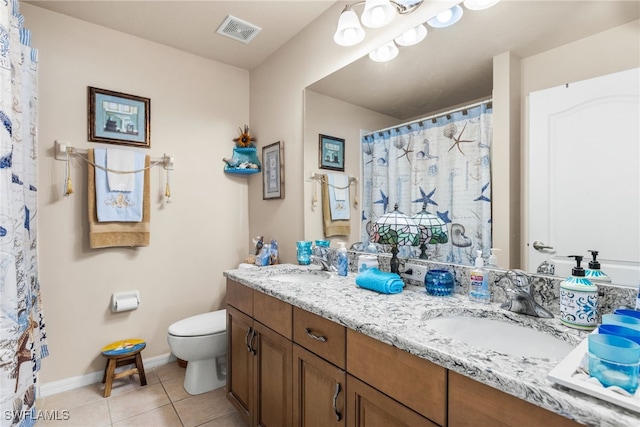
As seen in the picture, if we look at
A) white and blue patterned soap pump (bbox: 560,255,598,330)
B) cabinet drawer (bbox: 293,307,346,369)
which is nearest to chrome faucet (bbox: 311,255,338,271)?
cabinet drawer (bbox: 293,307,346,369)

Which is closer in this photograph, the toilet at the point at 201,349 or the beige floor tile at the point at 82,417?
the beige floor tile at the point at 82,417

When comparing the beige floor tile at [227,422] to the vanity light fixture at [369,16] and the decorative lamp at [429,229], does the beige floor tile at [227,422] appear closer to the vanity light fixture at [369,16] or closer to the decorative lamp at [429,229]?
the decorative lamp at [429,229]

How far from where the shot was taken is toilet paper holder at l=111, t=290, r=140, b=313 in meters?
2.19

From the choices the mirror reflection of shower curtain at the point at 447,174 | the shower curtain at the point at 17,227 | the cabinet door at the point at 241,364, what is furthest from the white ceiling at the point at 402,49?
the cabinet door at the point at 241,364

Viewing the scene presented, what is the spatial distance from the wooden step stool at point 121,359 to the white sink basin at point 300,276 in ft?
3.82

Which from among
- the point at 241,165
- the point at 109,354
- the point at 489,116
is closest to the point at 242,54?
the point at 241,165

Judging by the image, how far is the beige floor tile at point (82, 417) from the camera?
1.74 metres

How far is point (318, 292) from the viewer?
1.34 m

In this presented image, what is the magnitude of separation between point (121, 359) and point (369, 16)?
257 centimetres

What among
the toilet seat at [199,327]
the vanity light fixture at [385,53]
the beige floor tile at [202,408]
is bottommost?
the beige floor tile at [202,408]

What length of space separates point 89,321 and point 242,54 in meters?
2.28

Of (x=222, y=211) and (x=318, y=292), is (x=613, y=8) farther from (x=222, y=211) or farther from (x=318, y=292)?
(x=222, y=211)

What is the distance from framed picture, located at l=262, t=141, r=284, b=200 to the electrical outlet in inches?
47.6

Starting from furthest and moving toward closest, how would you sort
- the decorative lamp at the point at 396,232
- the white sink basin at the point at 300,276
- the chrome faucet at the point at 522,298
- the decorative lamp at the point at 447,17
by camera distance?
1. the white sink basin at the point at 300,276
2. the decorative lamp at the point at 396,232
3. the decorative lamp at the point at 447,17
4. the chrome faucet at the point at 522,298
